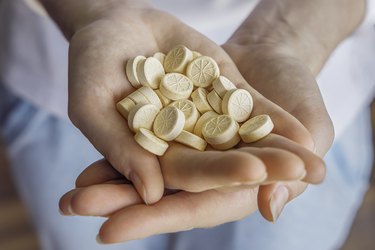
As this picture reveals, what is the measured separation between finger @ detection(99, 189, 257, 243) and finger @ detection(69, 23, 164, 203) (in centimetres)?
2

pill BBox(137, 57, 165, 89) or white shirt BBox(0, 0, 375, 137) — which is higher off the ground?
pill BBox(137, 57, 165, 89)

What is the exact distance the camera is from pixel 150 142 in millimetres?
637

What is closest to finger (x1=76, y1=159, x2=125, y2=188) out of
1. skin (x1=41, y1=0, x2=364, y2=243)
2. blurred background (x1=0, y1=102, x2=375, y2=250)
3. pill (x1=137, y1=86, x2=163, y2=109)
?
skin (x1=41, y1=0, x2=364, y2=243)

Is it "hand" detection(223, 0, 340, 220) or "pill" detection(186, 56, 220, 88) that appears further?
"pill" detection(186, 56, 220, 88)

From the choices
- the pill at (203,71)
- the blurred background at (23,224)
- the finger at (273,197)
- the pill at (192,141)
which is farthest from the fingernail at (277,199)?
the blurred background at (23,224)

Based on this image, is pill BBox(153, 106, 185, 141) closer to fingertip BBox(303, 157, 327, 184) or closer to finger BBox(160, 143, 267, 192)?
finger BBox(160, 143, 267, 192)

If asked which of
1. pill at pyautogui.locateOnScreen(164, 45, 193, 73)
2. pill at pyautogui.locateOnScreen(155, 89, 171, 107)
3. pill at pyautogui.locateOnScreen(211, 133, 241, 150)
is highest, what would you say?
pill at pyautogui.locateOnScreen(164, 45, 193, 73)

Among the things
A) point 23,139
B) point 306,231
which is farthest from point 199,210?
point 23,139

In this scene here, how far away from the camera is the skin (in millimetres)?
567

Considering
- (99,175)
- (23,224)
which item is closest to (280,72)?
(99,175)

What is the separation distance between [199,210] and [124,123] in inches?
6.0

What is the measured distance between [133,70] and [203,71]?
0.29 feet

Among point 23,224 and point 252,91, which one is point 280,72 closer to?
point 252,91

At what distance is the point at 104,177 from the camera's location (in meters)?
0.66
